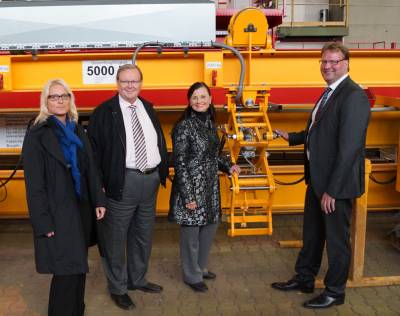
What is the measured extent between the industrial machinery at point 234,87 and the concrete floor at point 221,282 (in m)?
0.35

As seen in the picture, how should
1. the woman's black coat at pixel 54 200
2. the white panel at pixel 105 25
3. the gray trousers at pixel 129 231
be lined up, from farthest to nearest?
the white panel at pixel 105 25, the gray trousers at pixel 129 231, the woman's black coat at pixel 54 200

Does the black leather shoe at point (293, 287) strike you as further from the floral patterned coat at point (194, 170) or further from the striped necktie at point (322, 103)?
the striped necktie at point (322, 103)

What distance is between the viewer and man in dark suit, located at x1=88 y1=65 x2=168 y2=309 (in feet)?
10.7

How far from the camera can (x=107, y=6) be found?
13.2ft

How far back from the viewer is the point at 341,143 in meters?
3.16

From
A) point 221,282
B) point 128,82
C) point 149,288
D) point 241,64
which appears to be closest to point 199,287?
point 221,282

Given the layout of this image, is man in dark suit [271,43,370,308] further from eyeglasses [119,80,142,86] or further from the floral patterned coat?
eyeglasses [119,80,142,86]

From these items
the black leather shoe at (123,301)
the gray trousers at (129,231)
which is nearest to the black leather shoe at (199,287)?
the gray trousers at (129,231)

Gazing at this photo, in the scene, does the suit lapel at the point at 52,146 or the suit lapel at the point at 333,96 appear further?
the suit lapel at the point at 333,96

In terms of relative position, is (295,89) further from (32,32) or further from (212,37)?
(32,32)

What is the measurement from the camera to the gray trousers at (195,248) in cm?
362

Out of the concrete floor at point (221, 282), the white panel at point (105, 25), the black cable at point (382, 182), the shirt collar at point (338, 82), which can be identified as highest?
the white panel at point (105, 25)

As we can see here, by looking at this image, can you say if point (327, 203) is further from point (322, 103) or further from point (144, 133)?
point (144, 133)

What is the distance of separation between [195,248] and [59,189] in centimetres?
125
